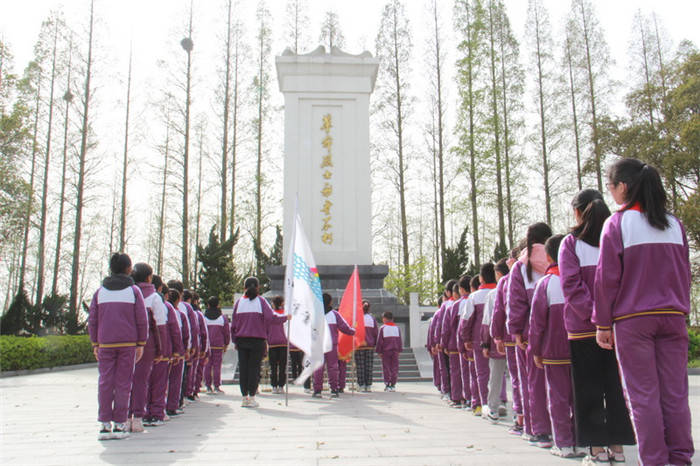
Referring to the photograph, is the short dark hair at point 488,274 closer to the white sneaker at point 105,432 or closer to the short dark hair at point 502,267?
the short dark hair at point 502,267

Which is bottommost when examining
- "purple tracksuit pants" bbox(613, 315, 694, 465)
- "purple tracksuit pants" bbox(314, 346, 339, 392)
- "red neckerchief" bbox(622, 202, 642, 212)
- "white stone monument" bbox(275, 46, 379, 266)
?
A: "purple tracksuit pants" bbox(314, 346, 339, 392)

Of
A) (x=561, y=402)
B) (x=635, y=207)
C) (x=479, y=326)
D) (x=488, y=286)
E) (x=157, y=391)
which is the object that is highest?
(x=635, y=207)

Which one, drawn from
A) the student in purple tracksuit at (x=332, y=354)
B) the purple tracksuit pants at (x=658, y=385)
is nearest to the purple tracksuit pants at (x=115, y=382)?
the student in purple tracksuit at (x=332, y=354)

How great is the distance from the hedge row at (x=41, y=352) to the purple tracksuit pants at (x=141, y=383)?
828 cm

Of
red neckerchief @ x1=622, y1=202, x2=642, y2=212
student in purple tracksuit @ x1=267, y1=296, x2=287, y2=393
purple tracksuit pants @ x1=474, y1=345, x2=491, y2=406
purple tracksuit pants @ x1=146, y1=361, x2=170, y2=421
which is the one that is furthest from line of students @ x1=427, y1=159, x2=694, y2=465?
student in purple tracksuit @ x1=267, y1=296, x2=287, y2=393

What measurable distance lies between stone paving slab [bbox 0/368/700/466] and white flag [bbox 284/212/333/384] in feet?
2.16

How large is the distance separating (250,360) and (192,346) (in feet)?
2.44

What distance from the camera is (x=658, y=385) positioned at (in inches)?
106

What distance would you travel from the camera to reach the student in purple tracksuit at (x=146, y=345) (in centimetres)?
491

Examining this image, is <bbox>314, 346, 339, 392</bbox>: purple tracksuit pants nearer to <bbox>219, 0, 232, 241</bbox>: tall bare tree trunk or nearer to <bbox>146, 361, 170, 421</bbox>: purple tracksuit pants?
<bbox>146, 361, 170, 421</bbox>: purple tracksuit pants

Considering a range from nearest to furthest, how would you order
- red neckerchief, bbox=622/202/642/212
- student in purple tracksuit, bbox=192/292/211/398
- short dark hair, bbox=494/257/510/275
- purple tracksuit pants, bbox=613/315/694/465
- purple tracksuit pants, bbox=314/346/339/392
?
1. purple tracksuit pants, bbox=613/315/694/465
2. red neckerchief, bbox=622/202/642/212
3. short dark hair, bbox=494/257/510/275
4. student in purple tracksuit, bbox=192/292/211/398
5. purple tracksuit pants, bbox=314/346/339/392

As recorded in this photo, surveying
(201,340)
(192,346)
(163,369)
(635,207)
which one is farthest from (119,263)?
(635,207)

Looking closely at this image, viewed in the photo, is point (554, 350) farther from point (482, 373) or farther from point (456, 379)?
point (456, 379)

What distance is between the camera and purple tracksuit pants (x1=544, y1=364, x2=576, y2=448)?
11.7 feet
